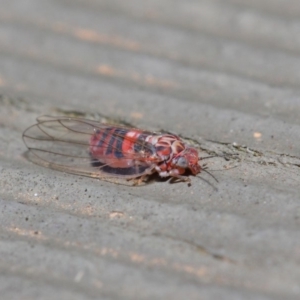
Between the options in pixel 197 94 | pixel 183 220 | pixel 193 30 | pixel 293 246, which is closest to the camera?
pixel 293 246

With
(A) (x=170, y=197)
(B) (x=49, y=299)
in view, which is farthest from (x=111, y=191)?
(B) (x=49, y=299)

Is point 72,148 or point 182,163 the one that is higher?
point 182,163

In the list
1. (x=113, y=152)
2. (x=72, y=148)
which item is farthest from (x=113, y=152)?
(x=72, y=148)

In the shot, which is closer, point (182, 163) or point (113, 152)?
point (182, 163)

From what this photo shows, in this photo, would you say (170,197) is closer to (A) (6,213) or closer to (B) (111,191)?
(B) (111,191)

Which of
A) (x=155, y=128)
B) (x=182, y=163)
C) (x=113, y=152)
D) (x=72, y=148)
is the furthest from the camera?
(x=155, y=128)

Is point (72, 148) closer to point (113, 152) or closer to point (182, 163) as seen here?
point (113, 152)

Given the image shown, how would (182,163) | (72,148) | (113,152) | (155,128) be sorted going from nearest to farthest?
(182,163), (113,152), (72,148), (155,128)

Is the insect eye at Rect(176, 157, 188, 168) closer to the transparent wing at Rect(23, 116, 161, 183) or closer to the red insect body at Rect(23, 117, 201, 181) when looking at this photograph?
the red insect body at Rect(23, 117, 201, 181)
